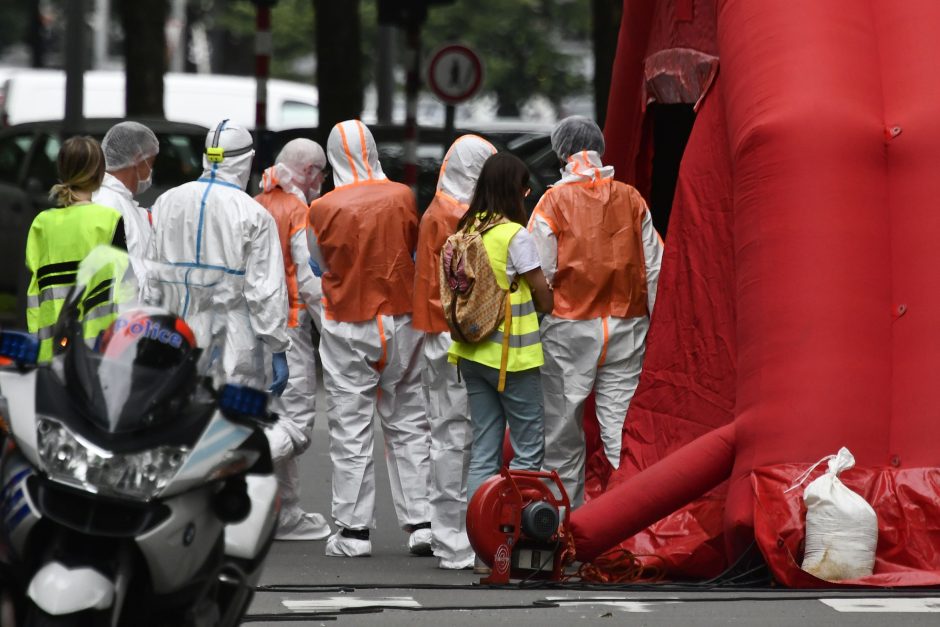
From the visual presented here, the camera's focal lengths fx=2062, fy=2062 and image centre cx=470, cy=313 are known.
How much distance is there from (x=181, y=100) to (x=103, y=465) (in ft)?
80.1

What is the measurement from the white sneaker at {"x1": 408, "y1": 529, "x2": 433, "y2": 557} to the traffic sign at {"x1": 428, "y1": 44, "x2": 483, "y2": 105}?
8.97 meters

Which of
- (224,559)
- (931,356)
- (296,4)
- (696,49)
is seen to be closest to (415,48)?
(696,49)

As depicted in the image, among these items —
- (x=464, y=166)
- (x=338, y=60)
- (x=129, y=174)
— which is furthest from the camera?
(x=338, y=60)

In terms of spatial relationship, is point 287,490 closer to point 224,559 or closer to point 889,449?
point 889,449

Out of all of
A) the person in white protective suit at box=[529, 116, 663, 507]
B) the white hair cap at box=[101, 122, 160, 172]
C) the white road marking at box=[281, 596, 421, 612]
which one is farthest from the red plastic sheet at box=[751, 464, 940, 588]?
the white hair cap at box=[101, 122, 160, 172]

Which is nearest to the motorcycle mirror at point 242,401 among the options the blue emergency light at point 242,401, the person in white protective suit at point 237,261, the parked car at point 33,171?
the blue emergency light at point 242,401

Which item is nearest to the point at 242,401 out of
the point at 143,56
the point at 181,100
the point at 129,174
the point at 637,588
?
the point at 637,588

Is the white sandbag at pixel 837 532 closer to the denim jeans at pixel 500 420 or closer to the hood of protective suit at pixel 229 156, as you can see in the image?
the denim jeans at pixel 500 420

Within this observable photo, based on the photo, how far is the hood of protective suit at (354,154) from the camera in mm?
9242

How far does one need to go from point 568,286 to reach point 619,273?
0.78ft

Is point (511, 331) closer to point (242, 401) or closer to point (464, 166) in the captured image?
point (464, 166)

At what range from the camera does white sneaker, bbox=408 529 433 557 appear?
925cm

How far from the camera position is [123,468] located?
16.3 feet

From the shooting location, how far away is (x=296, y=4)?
37.2 m
